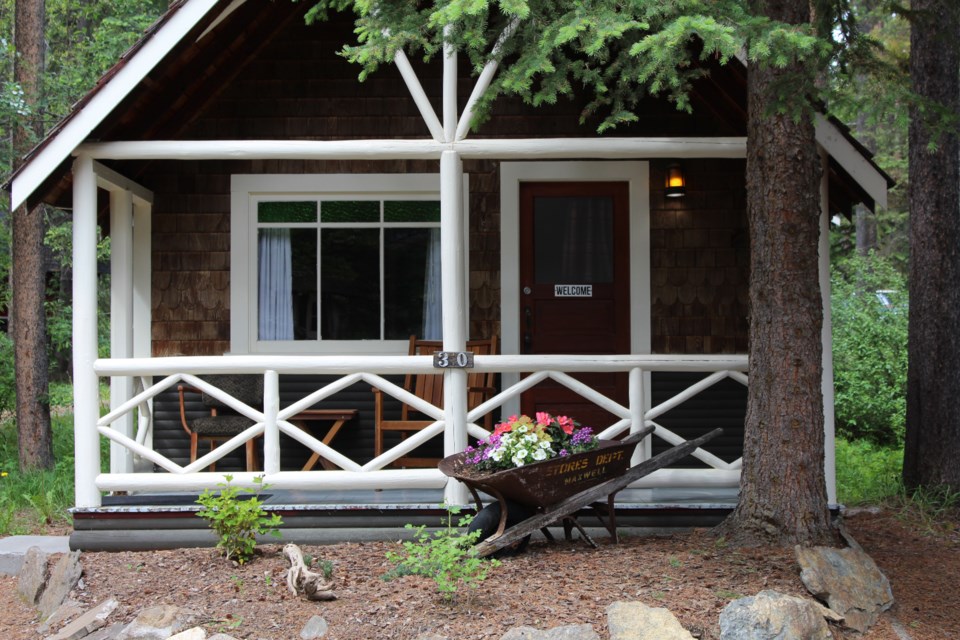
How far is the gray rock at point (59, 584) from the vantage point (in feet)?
17.0

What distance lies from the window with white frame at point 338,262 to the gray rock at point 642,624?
12.2ft

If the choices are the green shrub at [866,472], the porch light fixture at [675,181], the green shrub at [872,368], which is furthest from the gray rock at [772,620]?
the green shrub at [872,368]

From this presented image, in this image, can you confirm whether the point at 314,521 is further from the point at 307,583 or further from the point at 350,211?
the point at 350,211

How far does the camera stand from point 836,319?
38.4 ft

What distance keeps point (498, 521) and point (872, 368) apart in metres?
7.31

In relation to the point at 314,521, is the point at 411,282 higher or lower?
higher

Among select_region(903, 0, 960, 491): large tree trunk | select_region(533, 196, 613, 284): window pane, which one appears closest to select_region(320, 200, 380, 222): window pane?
select_region(533, 196, 613, 284): window pane

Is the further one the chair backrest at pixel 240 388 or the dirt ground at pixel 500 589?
the chair backrest at pixel 240 388

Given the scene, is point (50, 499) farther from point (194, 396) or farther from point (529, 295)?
point (529, 295)

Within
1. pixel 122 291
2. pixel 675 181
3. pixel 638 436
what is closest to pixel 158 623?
pixel 638 436

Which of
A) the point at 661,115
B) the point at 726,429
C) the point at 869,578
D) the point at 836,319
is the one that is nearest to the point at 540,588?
the point at 869,578

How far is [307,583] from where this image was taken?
183 inches

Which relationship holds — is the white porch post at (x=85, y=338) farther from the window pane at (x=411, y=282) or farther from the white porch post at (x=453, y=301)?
the window pane at (x=411, y=282)

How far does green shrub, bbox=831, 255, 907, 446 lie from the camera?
35.3ft
